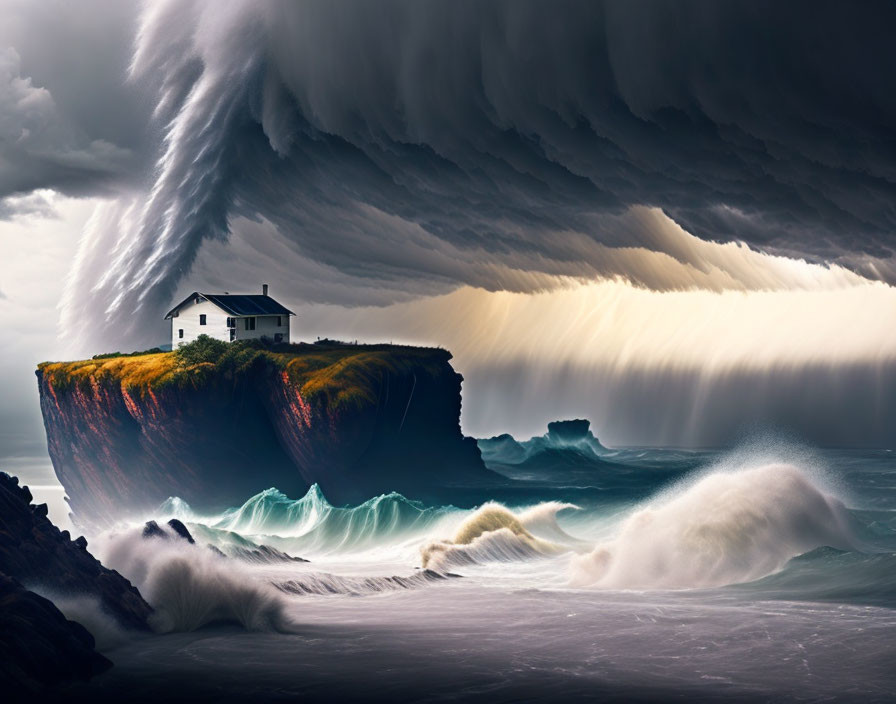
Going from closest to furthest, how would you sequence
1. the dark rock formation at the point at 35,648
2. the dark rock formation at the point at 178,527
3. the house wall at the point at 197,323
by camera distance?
the dark rock formation at the point at 35,648
the dark rock formation at the point at 178,527
the house wall at the point at 197,323

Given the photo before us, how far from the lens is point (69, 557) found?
27.1m

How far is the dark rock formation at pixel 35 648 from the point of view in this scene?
20.7m

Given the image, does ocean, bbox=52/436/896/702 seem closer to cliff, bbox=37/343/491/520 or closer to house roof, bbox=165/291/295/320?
cliff, bbox=37/343/491/520

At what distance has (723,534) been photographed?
45750 millimetres

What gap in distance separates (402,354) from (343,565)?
32.6 metres

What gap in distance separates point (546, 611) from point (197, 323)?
188 feet

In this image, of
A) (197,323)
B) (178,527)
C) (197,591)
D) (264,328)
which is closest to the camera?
(197,591)

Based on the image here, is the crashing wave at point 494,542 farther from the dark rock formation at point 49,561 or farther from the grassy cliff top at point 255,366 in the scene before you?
the dark rock formation at point 49,561

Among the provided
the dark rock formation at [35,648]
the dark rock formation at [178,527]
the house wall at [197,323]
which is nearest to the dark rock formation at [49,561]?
the dark rock formation at [35,648]

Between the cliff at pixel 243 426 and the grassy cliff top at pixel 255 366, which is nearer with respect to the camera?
the grassy cliff top at pixel 255 366

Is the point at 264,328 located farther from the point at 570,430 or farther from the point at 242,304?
the point at 570,430

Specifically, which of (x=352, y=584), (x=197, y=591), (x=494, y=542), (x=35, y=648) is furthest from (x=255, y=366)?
(x=35, y=648)

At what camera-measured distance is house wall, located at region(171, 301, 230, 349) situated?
85.8 meters

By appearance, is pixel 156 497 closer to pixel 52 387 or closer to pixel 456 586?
pixel 52 387
